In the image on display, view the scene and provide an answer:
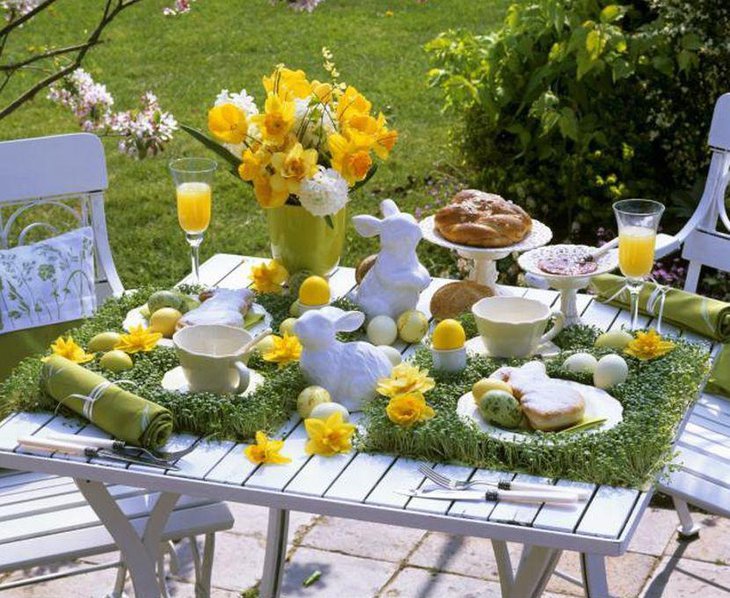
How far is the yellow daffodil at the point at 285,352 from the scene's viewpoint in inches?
93.0

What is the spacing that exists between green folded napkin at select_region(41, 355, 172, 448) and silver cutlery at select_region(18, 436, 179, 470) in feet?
0.11

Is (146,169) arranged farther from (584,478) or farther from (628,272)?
(584,478)

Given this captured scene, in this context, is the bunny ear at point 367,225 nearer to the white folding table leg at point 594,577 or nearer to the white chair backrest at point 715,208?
the white folding table leg at point 594,577

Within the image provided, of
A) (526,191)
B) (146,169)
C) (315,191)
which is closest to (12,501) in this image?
(315,191)

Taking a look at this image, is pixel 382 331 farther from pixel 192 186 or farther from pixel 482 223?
pixel 192 186

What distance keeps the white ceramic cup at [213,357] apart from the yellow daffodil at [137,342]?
15 centimetres

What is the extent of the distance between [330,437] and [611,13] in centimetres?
301

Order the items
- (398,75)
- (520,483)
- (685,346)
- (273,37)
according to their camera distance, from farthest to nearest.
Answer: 1. (273,37)
2. (398,75)
3. (685,346)
4. (520,483)

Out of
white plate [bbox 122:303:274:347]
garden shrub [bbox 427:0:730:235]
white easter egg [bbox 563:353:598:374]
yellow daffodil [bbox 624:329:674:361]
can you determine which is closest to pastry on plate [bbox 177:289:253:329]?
white plate [bbox 122:303:274:347]

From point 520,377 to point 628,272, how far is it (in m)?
0.45

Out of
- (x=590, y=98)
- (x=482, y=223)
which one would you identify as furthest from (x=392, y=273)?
(x=590, y=98)

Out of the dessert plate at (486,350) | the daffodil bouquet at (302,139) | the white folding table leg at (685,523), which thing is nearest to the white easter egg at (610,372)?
the dessert plate at (486,350)

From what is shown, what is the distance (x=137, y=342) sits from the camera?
2.43 m

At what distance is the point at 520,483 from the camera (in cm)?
196
